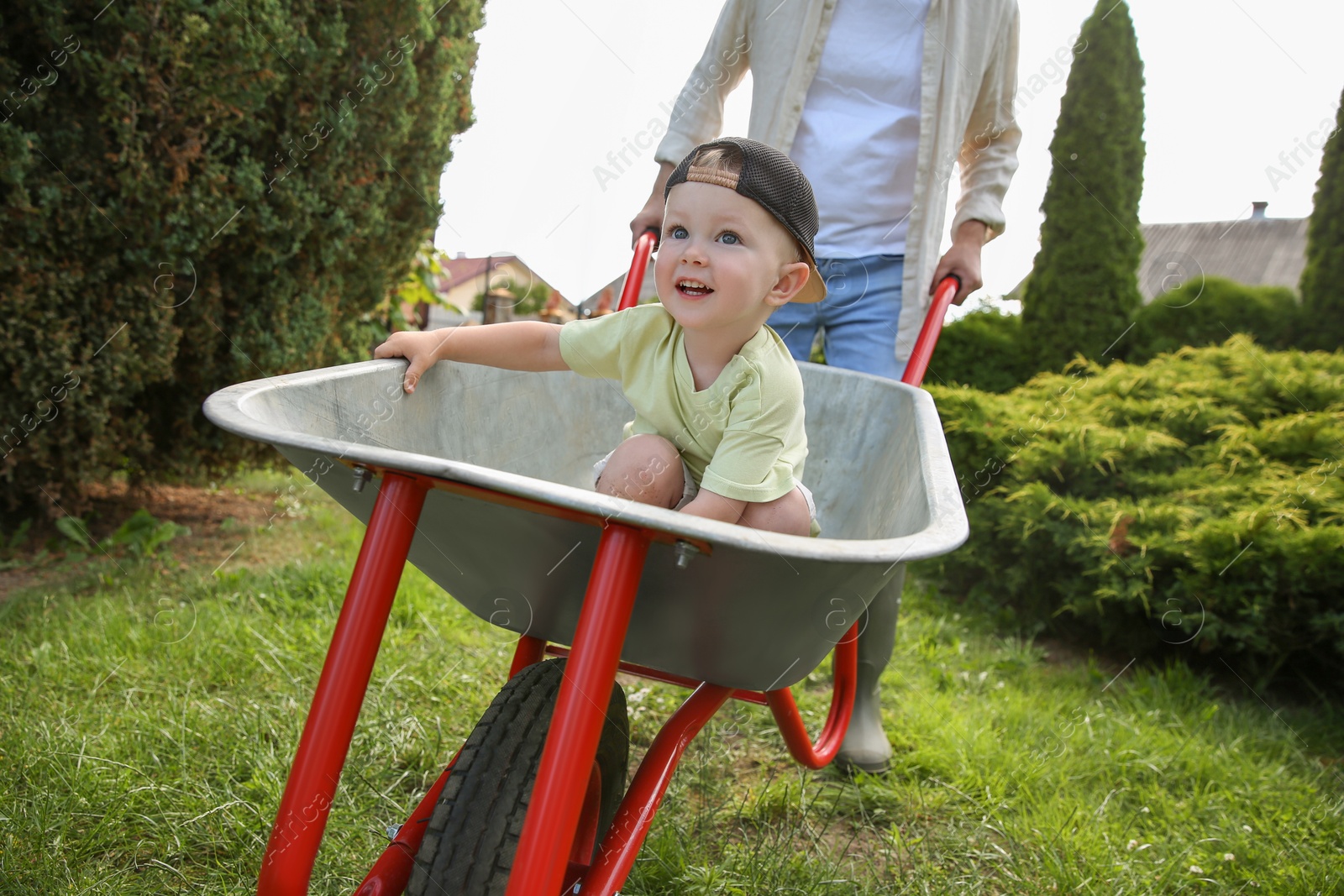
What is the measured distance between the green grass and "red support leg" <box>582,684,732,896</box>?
52 cm

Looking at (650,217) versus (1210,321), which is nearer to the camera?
(650,217)

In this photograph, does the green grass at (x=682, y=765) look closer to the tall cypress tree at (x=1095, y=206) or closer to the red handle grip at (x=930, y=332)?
the red handle grip at (x=930, y=332)

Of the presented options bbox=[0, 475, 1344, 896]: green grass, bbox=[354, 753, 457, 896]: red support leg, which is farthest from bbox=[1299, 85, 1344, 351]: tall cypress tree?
bbox=[354, 753, 457, 896]: red support leg

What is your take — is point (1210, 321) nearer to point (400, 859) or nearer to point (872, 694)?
point (872, 694)

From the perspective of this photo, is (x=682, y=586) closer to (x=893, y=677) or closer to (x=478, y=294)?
(x=893, y=677)

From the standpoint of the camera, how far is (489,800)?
104cm

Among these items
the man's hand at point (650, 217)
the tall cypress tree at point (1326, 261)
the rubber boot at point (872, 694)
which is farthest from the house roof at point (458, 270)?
the tall cypress tree at point (1326, 261)

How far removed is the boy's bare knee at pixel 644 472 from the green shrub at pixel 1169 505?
2.21 m

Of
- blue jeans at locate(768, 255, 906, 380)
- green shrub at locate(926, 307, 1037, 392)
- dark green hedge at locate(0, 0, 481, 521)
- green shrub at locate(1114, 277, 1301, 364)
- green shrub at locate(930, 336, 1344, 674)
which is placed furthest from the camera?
green shrub at locate(1114, 277, 1301, 364)

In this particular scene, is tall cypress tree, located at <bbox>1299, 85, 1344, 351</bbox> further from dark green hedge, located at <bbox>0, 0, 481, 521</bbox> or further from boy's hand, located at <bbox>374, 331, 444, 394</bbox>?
boy's hand, located at <bbox>374, 331, 444, 394</bbox>

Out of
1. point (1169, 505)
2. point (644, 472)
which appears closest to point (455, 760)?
point (644, 472)

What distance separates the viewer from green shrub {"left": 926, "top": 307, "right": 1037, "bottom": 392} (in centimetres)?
638

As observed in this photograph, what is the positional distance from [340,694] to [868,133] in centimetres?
166

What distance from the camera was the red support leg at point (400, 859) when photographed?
1.01 m
